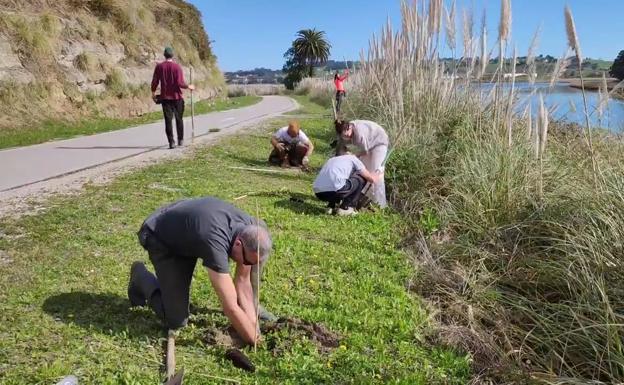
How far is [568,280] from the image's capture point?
4.05 m

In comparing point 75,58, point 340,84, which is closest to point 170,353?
point 340,84

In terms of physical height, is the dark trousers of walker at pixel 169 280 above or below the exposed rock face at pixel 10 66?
below

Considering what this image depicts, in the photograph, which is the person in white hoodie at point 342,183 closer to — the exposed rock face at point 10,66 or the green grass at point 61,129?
the green grass at point 61,129

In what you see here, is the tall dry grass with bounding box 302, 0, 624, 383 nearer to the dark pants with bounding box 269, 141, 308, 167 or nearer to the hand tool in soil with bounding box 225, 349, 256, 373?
the hand tool in soil with bounding box 225, 349, 256, 373

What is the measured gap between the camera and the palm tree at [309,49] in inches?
2621

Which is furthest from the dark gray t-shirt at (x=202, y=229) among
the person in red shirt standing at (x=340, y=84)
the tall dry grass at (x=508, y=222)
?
the person in red shirt standing at (x=340, y=84)

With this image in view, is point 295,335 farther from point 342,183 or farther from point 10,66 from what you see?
point 10,66

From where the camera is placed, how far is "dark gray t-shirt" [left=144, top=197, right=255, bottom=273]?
140 inches

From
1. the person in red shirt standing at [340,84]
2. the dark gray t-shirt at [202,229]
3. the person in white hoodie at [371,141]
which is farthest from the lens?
the person in red shirt standing at [340,84]

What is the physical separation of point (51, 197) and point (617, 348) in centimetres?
600

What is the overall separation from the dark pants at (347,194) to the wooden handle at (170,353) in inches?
141

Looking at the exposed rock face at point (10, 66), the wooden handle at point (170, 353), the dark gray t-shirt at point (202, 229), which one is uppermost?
the exposed rock face at point (10, 66)

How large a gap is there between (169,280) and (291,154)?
6.77m

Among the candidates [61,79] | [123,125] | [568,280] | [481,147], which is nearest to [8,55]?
[61,79]
